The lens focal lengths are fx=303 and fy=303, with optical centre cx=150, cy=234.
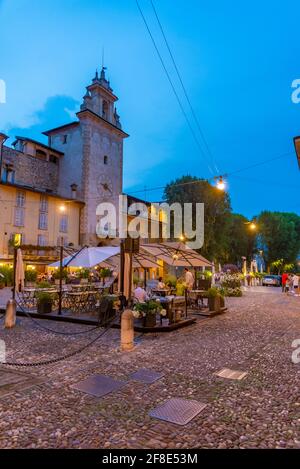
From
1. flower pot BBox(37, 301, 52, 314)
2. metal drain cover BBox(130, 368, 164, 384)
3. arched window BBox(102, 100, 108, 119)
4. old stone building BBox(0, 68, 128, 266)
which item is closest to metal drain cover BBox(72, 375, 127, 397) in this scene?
metal drain cover BBox(130, 368, 164, 384)

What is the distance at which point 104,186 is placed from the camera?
40125 millimetres

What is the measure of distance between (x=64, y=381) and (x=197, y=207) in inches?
1244

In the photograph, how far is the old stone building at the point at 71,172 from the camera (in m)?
32.6

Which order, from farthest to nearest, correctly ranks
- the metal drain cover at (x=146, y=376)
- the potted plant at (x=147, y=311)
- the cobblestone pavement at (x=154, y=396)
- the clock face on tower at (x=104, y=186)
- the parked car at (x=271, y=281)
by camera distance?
the clock face on tower at (x=104, y=186) → the parked car at (x=271, y=281) → the potted plant at (x=147, y=311) → the metal drain cover at (x=146, y=376) → the cobblestone pavement at (x=154, y=396)

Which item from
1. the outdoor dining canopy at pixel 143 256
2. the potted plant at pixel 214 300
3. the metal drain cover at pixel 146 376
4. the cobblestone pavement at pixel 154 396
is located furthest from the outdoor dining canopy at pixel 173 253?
the metal drain cover at pixel 146 376

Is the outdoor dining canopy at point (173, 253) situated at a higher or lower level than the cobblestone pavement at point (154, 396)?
higher

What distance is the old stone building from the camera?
32594mm

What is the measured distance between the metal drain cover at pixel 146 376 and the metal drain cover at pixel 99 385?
304 millimetres

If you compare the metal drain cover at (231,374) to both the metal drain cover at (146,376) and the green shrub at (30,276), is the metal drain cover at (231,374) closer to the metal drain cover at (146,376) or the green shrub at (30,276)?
the metal drain cover at (146,376)

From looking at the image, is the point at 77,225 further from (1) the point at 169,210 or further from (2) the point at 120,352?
(2) the point at 120,352

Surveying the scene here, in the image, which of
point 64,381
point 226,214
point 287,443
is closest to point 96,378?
point 64,381

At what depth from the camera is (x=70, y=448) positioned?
3.09 m

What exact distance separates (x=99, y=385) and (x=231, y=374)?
7.61 feet

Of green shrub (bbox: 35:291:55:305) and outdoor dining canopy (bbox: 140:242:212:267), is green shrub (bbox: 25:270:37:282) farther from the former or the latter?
outdoor dining canopy (bbox: 140:242:212:267)
